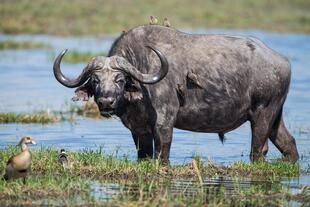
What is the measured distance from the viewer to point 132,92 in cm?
1084

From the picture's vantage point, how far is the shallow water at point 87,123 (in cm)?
1327

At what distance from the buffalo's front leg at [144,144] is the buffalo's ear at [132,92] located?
679mm

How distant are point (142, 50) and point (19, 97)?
29.4 feet

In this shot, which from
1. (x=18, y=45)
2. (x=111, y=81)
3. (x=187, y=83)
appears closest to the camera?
(x=111, y=81)

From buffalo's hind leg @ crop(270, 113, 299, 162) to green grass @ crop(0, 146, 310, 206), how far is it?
3.43 feet

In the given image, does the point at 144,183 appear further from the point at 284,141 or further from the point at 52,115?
the point at 52,115

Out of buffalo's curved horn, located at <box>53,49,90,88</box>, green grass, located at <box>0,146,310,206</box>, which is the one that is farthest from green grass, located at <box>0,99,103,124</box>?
buffalo's curved horn, located at <box>53,49,90,88</box>

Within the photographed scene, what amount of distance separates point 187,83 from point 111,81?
1.20 metres

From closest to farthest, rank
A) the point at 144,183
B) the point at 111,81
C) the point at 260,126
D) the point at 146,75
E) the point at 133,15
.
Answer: the point at 144,183 < the point at 111,81 < the point at 146,75 < the point at 260,126 < the point at 133,15

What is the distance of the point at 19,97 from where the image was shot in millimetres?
19734

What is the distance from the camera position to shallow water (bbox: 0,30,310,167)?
13.3 m

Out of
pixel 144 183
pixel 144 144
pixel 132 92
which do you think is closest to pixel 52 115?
pixel 144 144

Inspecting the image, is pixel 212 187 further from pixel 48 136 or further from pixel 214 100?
pixel 48 136

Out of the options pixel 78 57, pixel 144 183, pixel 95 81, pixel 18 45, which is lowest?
pixel 144 183
